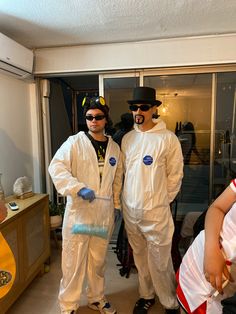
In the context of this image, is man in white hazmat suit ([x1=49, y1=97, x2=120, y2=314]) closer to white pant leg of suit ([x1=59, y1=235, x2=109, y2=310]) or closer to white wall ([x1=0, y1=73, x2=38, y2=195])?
white pant leg of suit ([x1=59, y1=235, x2=109, y2=310])

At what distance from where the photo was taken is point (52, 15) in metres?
1.95

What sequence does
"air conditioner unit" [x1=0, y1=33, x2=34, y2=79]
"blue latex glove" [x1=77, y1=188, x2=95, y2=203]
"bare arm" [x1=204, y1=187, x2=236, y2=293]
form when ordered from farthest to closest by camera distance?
1. "air conditioner unit" [x1=0, y1=33, x2=34, y2=79]
2. "blue latex glove" [x1=77, y1=188, x2=95, y2=203]
3. "bare arm" [x1=204, y1=187, x2=236, y2=293]

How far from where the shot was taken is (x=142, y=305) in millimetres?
1863

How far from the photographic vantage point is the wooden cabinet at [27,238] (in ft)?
5.90

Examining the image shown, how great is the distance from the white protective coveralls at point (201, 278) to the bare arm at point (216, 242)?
0.06 feet

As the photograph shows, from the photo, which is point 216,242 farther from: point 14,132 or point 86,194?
point 14,132

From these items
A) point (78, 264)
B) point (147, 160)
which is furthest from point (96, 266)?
point (147, 160)

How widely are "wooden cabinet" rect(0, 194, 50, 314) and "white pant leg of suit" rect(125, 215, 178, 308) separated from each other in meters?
0.87

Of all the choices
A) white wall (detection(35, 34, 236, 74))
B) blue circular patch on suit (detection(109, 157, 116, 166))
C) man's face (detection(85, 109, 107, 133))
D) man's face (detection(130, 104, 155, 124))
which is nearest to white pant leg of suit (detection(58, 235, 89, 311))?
blue circular patch on suit (detection(109, 157, 116, 166))

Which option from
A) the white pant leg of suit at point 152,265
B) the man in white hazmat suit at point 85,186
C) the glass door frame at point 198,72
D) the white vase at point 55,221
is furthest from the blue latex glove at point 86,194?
the glass door frame at point 198,72

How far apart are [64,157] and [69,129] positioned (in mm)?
2496

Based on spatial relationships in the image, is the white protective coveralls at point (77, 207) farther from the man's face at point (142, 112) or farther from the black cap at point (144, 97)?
the black cap at point (144, 97)

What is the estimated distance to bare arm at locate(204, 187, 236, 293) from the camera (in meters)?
0.85

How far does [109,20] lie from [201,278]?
2004mm
